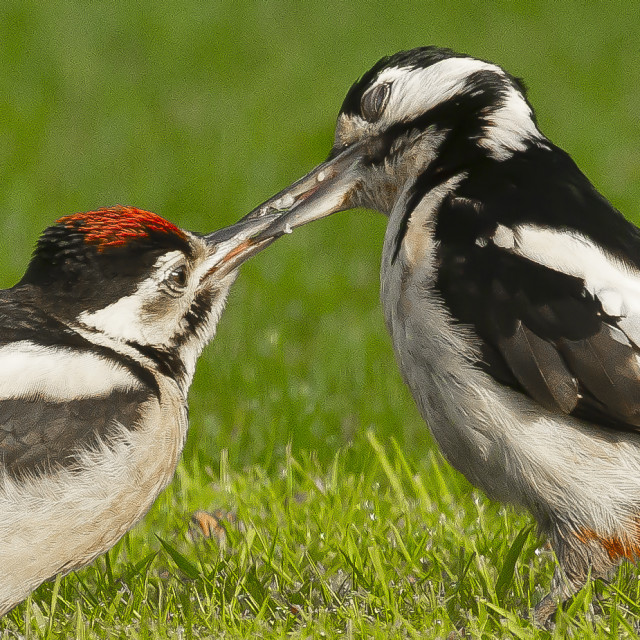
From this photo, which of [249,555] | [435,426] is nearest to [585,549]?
[435,426]

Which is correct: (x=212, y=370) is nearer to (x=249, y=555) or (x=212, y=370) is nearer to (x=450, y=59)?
(x=249, y=555)

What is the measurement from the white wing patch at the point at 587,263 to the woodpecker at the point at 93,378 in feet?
3.90

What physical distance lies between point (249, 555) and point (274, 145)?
7.30 meters

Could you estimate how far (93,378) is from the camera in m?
4.28

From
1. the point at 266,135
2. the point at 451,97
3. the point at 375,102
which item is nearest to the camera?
the point at 451,97

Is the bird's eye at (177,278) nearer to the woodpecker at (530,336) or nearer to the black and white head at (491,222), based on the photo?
the black and white head at (491,222)

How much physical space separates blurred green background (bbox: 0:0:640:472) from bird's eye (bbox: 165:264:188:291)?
160 centimetres

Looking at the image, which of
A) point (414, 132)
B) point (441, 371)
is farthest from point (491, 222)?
point (414, 132)

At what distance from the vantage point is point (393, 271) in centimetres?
448

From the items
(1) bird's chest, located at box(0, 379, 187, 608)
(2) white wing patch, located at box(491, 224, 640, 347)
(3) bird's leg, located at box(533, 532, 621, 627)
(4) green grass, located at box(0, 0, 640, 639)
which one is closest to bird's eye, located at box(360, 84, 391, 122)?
(2) white wing patch, located at box(491, 224, 640, 347)

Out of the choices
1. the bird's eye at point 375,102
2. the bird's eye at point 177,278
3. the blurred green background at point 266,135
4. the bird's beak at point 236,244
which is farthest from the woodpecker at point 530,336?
the blurred green background at point 266,135

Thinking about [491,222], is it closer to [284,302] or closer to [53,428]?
[53,428]

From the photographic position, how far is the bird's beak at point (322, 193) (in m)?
4.89

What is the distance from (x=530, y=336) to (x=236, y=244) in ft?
4.20
